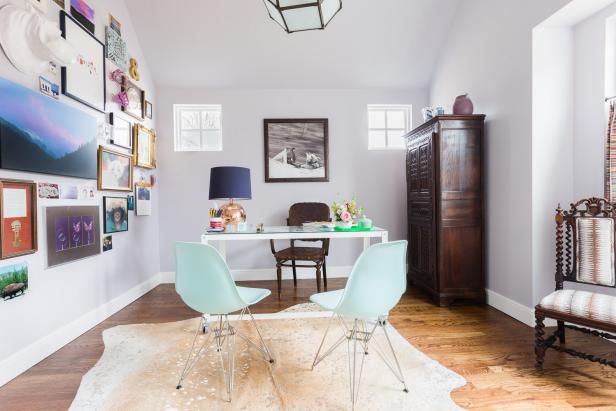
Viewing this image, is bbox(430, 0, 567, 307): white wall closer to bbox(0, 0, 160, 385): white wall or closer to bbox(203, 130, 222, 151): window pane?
bbox(203, 130, 222, 151): window pane

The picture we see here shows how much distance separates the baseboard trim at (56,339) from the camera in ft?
6.79

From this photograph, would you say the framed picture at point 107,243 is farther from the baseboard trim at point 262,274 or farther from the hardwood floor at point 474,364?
the baseboard trim at point 262,274

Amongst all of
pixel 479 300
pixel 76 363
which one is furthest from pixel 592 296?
pixel 76 363

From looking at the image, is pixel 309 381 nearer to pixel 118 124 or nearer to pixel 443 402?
pixel 443 402

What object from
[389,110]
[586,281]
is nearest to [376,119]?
[389,110]

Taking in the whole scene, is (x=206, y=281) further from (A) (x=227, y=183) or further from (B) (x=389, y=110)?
(B) (x=389, y=110)

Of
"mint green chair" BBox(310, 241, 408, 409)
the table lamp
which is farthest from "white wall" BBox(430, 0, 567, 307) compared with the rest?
the table lamp

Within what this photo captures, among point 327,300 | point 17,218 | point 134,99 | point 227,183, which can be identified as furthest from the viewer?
point 134,99

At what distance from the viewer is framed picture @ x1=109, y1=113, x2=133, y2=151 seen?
327 cm

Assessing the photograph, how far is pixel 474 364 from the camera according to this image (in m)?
2.15

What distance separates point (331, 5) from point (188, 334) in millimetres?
2638

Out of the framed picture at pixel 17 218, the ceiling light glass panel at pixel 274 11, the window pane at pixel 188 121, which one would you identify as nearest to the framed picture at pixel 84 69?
the framed picture at pixel 17 218

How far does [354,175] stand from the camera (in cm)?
459

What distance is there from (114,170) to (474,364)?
355cm
